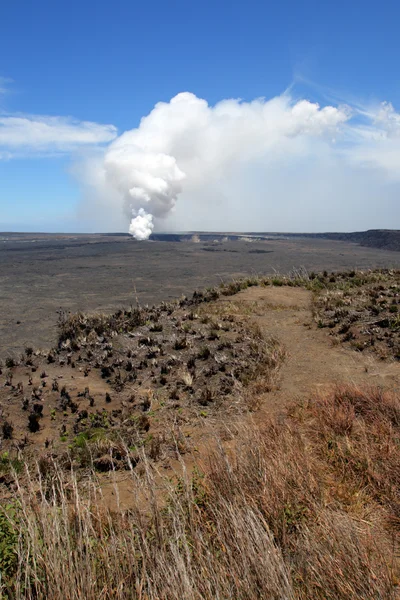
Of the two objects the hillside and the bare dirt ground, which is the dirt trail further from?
the bare dirt ground

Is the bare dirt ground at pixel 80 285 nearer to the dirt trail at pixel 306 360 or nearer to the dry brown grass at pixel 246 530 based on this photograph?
the dirt trail at pixel 306 360

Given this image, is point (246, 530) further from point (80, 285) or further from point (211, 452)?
point (80, 285)

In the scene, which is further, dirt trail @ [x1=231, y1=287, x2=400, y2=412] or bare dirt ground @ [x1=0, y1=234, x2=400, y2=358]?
Result: bare dirt ground @ [x1=0, y1=234, x2=400, y2=358]

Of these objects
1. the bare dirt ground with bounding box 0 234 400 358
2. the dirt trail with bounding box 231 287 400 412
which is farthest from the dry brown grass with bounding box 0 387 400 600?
the bare dirt ground with bounding box 0 234 400 358

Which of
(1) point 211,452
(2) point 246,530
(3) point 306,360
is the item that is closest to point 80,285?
(3) point 306,360

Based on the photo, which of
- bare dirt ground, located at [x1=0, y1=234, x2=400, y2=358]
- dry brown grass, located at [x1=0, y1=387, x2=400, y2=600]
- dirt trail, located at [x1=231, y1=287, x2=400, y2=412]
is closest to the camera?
dry brown grass, located at [x1=0, y1=387, x2=400, y2=600]

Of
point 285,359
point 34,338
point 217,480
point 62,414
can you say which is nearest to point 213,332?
point 285,359

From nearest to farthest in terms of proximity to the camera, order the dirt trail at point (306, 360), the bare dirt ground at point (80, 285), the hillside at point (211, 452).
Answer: the hillside at point (211, 452)
the dirt trail at point (306, 360)
the bare dirt ground at point (80, 285)

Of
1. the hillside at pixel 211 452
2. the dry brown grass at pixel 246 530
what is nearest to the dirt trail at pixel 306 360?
the hillside at pixel 211 452
